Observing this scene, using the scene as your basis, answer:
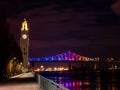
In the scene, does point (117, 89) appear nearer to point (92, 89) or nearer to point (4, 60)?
point (92, 89)

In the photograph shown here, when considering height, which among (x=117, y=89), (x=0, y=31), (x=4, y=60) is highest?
(x=0, y=31)

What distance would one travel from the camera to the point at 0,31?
65.9m

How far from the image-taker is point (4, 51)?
68.0 metres

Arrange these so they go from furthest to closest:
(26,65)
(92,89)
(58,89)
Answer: (26,65), (92,89), (58,89)

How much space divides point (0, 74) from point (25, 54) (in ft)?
407

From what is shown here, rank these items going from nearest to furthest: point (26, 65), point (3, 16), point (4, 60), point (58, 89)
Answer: point (58, 89) < point (3, 16) < point (4, 60) < point (26, 65)

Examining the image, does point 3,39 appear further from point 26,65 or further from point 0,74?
point 26,65

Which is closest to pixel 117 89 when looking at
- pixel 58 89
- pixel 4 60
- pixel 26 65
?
pixel 4 60

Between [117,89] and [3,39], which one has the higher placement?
[3,39]

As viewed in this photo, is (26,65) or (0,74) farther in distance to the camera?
(26,65)

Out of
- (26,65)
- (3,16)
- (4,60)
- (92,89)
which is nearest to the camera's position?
(3,16)

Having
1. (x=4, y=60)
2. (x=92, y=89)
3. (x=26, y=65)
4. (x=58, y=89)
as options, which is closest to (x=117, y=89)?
(x=92, y=89)

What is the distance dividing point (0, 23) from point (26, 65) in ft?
421

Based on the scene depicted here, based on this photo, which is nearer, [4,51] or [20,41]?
[4,51]
